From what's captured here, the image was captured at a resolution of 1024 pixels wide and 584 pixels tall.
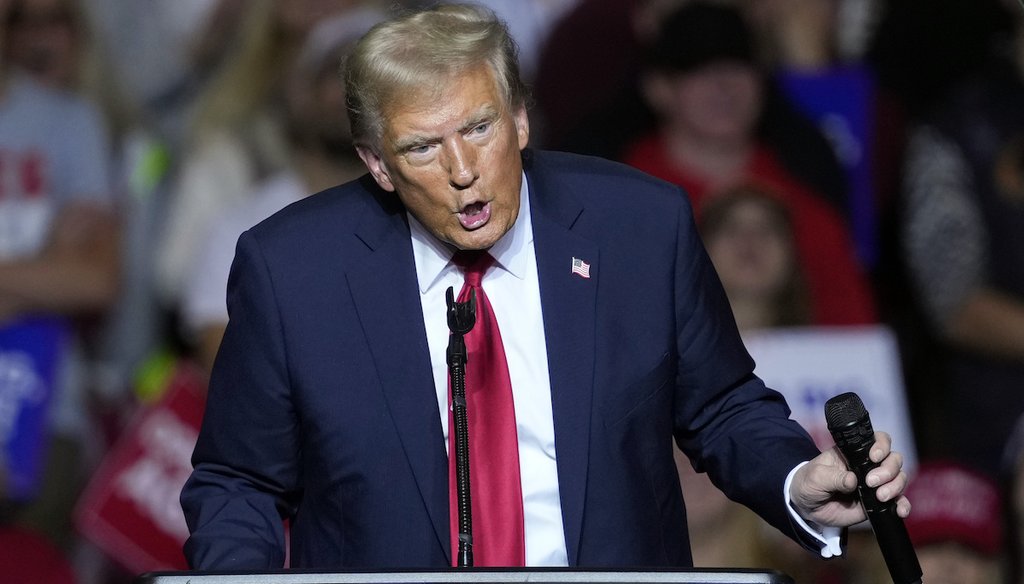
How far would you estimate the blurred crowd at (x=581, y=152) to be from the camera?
5430mm

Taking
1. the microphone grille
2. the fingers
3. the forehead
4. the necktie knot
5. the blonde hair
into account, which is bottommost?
the fingers

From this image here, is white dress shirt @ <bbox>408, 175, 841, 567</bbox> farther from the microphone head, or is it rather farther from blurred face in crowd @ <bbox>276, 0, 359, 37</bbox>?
blurred face in crowd @ <bbox>276, 0, 359, 37</bbox>

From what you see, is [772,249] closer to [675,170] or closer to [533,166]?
[675,170]

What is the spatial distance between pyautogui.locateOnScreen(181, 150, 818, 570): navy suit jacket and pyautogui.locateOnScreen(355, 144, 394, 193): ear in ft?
0.38

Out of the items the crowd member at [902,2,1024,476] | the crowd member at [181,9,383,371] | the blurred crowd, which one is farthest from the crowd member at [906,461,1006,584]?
the crowd member at [181,9,383,371]

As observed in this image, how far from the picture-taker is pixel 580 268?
2.77 m

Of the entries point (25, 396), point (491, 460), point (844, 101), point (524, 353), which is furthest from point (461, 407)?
point (844, 101)

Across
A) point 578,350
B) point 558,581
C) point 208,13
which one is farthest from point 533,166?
point 208,13

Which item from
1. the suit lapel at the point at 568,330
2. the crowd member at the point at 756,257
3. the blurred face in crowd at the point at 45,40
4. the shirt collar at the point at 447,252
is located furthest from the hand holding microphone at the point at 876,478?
the blurred face in crowd at the point at 45,40

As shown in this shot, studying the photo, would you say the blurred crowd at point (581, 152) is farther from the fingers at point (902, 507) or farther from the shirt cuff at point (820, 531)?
the fingers at point (902, 507)

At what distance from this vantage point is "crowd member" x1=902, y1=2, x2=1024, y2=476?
5516 mm

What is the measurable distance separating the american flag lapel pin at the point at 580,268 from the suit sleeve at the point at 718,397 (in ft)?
0.49

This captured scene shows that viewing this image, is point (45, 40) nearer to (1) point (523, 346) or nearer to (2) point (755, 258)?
(2) point (755, 258)

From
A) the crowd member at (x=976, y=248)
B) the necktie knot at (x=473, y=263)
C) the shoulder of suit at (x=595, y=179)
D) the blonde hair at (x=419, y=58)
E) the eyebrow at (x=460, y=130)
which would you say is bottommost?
the crowd member at (x=976, y=248)
